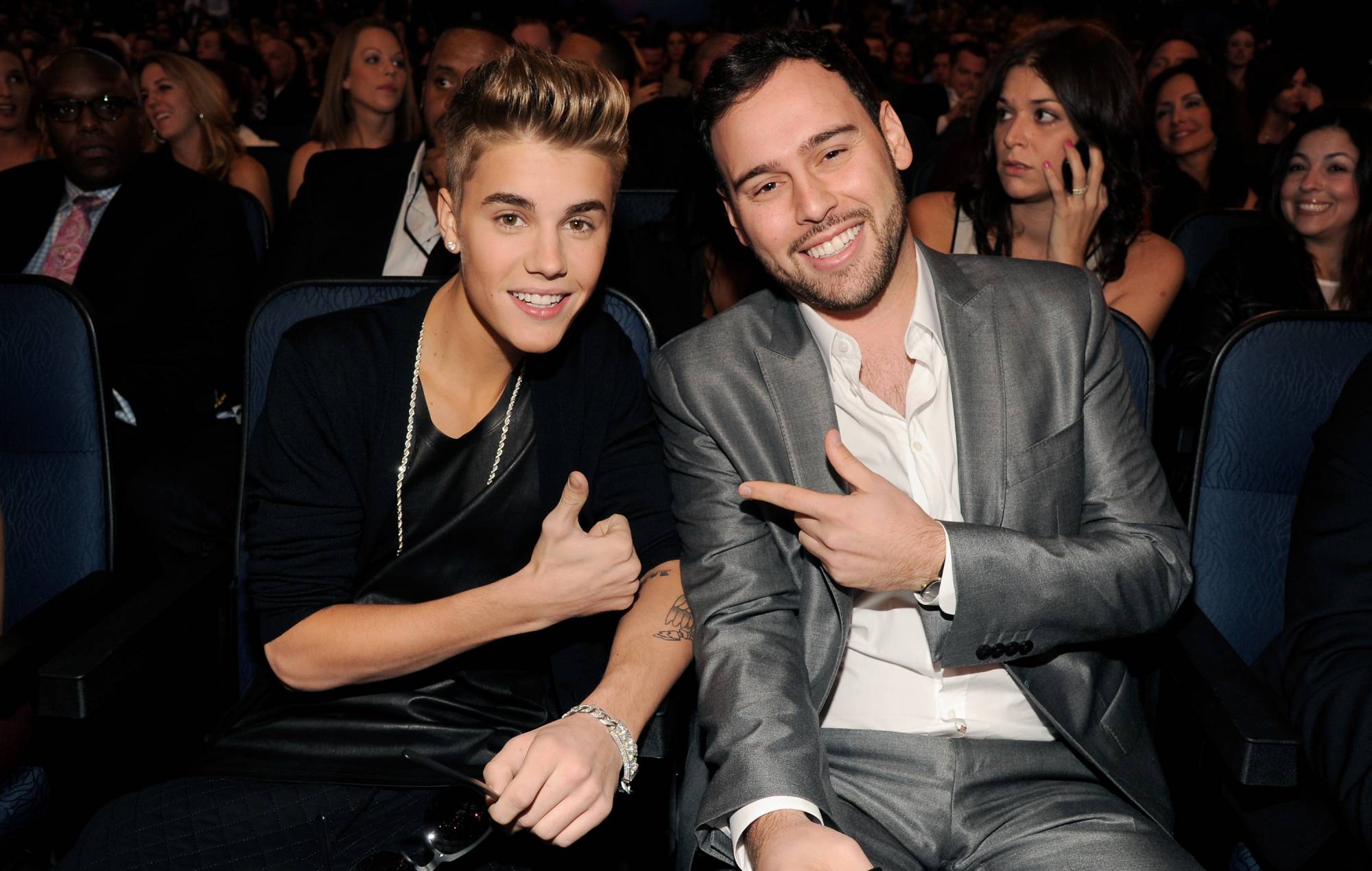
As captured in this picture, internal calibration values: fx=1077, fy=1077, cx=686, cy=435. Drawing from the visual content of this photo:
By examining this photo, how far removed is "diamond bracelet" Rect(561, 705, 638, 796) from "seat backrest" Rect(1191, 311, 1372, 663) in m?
0.94

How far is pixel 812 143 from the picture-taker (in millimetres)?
1536

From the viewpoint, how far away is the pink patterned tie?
2.86m

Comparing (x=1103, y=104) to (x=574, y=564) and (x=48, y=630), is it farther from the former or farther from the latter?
(x=48, y=630)

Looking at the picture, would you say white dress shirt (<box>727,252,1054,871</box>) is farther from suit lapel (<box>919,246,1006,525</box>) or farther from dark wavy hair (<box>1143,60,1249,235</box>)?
dark wavy hair (<box>1143,60,1249,235</box>)

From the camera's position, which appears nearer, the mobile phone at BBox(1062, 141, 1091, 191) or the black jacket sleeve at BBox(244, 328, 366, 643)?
the black jacket sleeve at BBox(244, 328, 366, 643)

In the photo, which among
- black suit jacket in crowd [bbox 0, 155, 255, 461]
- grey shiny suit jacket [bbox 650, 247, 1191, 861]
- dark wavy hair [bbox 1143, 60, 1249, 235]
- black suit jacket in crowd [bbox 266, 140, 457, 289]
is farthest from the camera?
dark wavy hair [bbox 1143, 60, 1249, 235]

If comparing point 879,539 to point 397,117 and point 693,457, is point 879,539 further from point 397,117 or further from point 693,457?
point 397,117

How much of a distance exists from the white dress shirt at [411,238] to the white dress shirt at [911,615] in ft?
5.08

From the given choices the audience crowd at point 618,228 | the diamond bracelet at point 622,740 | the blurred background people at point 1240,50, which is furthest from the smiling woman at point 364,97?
the blurred background people at point 1240,50

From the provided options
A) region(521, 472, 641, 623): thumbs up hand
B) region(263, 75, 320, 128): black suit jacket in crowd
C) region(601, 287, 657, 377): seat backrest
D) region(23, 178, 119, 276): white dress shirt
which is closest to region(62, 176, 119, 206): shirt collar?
region(23, 178, 119, 276): white dress shirt

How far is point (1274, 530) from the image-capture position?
1704mm

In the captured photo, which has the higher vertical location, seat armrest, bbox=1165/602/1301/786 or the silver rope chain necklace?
the silver rope chain necklace

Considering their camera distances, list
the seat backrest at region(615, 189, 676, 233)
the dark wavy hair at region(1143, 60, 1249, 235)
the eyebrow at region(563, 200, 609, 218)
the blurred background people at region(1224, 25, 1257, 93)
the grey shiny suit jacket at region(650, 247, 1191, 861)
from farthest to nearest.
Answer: the blurred background people at region(1224, 25, 1257, 93) → the dark wavy hair at region(1143, 60, 1249, 235) → the seat backrest at region(615, 189, 676, 233) → the eyebrow at region(563, 200, 609, 218) → the grey shiny suit jacket at region(650, 247, 1191, 861)

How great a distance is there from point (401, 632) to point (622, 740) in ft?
1.05
